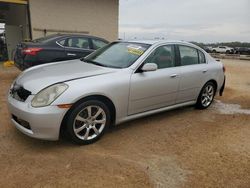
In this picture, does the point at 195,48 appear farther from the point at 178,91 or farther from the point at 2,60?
the point at 2,60

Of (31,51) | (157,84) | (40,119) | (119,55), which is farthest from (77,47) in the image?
(40,119)

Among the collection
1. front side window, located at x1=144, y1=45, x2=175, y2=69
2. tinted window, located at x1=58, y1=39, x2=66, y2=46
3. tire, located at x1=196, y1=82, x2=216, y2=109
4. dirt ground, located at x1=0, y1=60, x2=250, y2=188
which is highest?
tinted window, located at x1=58, y1=39, x2=66, y2=46

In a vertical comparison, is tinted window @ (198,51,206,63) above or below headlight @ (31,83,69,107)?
above

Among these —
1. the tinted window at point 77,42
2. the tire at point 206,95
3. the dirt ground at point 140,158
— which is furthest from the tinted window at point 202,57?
the tinted window at point 77,42

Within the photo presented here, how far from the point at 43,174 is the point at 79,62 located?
2265 millimetres

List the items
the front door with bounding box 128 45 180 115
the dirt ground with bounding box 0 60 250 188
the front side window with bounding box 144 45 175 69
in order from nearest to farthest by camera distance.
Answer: the dirt ground with bounding box 0 60 250 188 < the front door with bounding box 128 45 180 115 < the front side window with bounding box 144 45 175 69

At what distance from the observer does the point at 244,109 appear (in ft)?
19.7

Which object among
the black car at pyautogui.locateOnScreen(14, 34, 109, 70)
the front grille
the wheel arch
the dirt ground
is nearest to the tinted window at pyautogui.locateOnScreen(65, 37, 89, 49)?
the black car at pyautogui.locateOnScreen(14, 34, 109, 70)

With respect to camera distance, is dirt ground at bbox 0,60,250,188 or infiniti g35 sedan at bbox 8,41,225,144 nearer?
dirt ground at bbox 0,60,250,188

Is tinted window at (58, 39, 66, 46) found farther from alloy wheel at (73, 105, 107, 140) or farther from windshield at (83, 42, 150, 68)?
alloy wheel at (73, 105, 107, 140)

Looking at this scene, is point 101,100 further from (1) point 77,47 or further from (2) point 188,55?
(1) point 77,47

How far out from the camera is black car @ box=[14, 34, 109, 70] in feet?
23.7

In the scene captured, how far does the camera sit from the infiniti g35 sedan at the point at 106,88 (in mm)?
3303

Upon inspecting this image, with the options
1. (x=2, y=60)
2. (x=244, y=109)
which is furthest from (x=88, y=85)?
(x=2, y=60)
